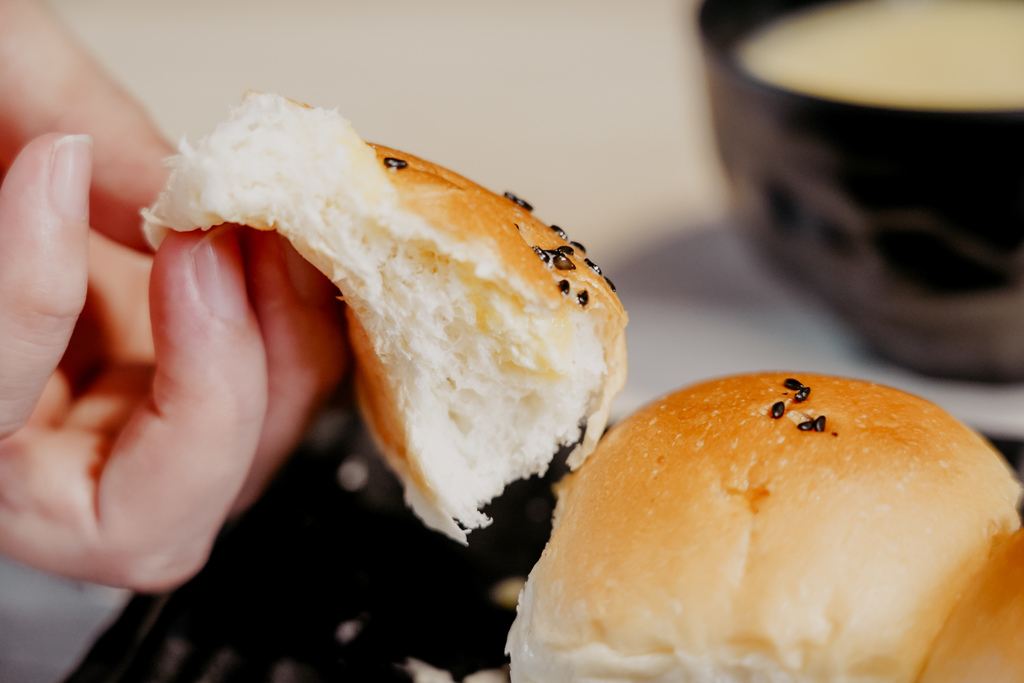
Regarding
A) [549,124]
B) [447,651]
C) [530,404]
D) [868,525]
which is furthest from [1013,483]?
[549,124]

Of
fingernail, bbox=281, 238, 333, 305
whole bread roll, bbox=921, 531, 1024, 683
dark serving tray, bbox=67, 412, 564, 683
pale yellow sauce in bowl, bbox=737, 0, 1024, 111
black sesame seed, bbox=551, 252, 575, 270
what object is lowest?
dark serving tray, bbox=67, 412, 564, 683

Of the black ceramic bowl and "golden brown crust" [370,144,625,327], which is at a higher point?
"golden brown crust" [370,144,625,327]

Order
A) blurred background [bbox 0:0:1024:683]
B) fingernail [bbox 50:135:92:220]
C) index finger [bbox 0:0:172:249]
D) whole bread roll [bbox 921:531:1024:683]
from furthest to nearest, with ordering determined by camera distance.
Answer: blurred background [bbox 0:0:1024:683], index finger [bbox 0:0:172:249], fingernail [bbox 50:135:92:220], whole bread roll [bbox 921:531:1024:683]

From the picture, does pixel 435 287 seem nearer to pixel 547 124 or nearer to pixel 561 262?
pixel 561 262

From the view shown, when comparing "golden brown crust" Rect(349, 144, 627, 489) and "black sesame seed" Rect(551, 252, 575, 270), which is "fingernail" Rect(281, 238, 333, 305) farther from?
"black sesame seed" Rect(551, 252, 575, 270)

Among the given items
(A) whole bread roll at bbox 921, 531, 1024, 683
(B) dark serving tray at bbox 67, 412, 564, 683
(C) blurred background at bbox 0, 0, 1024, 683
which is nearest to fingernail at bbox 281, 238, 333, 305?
(B) dark serving tray at bbox 67, 412, 564, 683

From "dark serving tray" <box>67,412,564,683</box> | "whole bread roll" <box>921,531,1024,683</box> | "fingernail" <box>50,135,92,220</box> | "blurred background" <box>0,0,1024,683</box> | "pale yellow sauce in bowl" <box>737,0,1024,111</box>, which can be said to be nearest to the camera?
"whole bread roll" <box>921,531,1024,683</box>

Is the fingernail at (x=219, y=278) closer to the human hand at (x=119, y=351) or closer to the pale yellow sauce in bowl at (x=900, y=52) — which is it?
the human hand at (x=119, y=351)

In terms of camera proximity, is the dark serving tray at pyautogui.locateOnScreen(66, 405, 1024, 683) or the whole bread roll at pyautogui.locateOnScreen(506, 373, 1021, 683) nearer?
the whole bread roll at pyautogui.locateOnScreen(506, 373, 1021, 683)
